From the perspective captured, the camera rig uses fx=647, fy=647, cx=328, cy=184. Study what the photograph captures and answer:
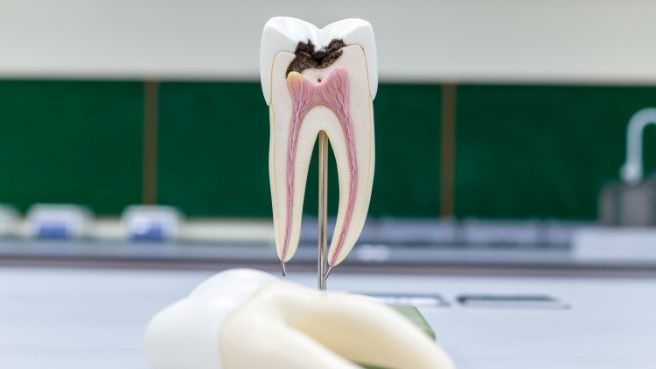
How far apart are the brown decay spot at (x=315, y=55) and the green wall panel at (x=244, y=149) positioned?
2935 millimetres

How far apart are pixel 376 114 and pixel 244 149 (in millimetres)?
804

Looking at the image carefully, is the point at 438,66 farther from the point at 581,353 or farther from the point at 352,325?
the point at 352,325

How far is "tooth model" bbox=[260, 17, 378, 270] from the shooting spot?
86cm

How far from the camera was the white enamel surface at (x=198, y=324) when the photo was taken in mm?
626

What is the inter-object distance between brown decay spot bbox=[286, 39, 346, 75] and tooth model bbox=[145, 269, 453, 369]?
1.05 feet

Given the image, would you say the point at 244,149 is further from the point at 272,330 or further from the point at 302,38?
the point at 272,330

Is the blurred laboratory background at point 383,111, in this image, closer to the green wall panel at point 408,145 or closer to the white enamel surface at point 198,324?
the green wall panel at point 408,145

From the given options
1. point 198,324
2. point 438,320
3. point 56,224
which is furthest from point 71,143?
point 198,324

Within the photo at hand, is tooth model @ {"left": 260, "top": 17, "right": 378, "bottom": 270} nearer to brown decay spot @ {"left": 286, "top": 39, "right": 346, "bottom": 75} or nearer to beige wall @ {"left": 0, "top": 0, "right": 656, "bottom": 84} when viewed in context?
brown decay spot @ {"left": 286, "top": 39, "right": 346, "bottom": 75}

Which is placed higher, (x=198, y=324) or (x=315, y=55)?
(x=315, y=55)

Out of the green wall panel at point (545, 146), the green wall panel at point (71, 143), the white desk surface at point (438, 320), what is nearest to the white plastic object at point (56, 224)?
the green wall panel at point (71, 143)

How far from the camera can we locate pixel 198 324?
0.63 metres

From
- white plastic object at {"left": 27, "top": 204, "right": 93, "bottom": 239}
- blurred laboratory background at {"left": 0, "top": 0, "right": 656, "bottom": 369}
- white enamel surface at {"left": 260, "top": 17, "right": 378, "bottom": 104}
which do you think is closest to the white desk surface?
white enamel surface at {"left": 260, "top": 17, "right": 378, "bottom": 104}

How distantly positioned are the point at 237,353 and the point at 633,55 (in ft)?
12.5
